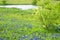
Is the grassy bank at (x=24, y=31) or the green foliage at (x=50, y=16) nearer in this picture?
the grassy bank at (x=24, y=31)

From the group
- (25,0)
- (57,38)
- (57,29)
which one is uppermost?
(57,38)

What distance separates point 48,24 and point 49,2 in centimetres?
155

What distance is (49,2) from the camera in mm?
13297

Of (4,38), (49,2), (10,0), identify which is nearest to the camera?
(4,38)

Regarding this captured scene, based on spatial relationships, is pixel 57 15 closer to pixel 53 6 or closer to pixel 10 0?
pixel 53 6

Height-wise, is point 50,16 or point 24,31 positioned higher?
point 50,16

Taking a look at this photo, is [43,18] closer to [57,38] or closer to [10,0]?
[57,38]

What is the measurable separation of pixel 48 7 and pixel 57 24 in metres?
1.11

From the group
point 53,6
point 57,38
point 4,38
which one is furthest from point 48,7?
point 4,38

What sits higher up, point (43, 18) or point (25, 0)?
point (43, 18)

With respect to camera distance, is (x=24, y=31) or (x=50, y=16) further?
(x=50, y=16)

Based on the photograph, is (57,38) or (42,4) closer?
(57,38)

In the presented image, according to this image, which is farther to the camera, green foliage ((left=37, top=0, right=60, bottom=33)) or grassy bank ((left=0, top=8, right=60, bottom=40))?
green foliage ((left=37, top=0, right=60, bottom=33))

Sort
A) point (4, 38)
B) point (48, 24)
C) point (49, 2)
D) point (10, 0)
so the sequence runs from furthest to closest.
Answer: point (10, 0) → point (49, 2) → point (48, 24) → point (4, 38)
